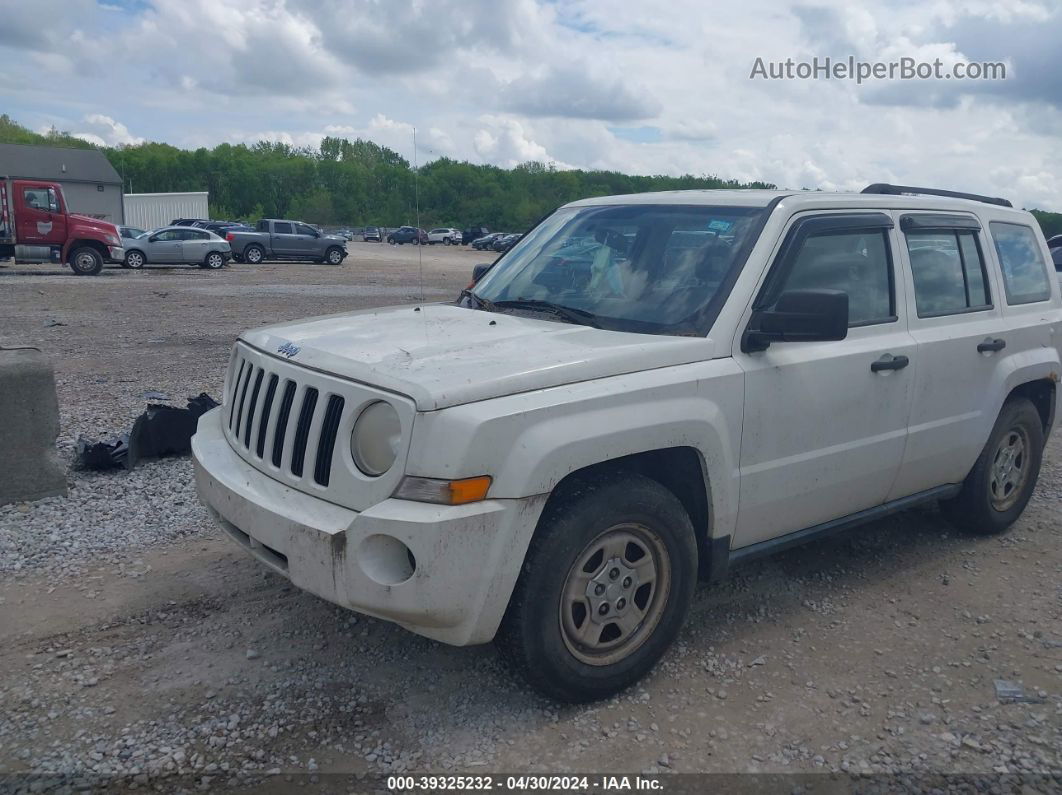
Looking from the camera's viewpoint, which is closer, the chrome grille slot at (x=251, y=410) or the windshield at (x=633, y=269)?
the chrome grille slot at (x=251, y=410)

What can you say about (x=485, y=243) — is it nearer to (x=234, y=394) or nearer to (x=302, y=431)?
(x=234, y=394)

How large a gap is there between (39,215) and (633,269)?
1003 inches

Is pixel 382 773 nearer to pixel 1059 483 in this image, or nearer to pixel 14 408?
pixel 14 408

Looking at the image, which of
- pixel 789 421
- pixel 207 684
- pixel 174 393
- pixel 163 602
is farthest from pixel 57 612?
pixel 174 393

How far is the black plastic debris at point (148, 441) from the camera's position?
6.10m

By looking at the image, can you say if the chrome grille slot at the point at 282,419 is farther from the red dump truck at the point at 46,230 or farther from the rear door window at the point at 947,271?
the red dump truck at the point at 46,230

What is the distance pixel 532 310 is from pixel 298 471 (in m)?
1.40

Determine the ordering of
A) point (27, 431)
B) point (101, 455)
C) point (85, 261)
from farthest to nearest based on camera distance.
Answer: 1. point (85, 261)
2. point (101, 455)
3. point (27, 431)

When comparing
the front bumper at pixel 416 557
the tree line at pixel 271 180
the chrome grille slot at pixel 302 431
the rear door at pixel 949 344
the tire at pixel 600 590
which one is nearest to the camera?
the front bumper at pixel 416 557

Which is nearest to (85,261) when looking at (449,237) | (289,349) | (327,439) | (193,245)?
(193,245)

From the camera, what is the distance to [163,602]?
4297 mm

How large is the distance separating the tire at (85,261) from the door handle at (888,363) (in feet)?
85.0

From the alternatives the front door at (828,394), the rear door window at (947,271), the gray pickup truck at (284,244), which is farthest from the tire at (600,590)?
the gray pickup truck at (284,244)

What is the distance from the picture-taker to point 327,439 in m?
3.29
